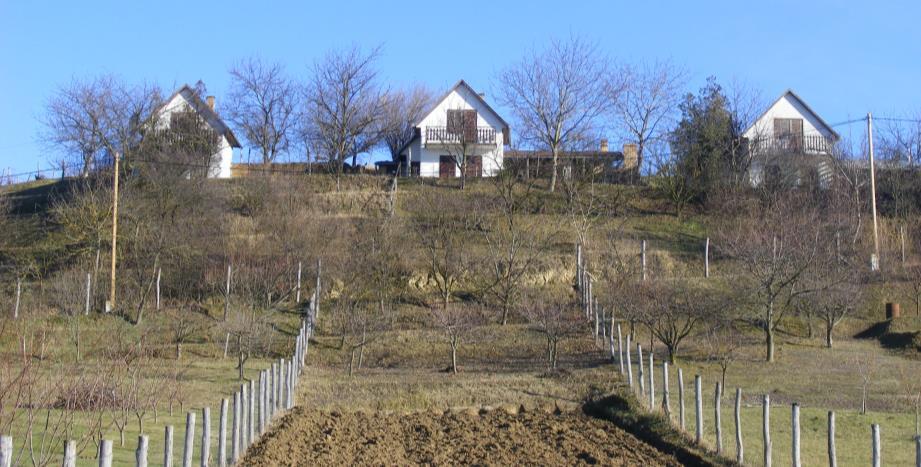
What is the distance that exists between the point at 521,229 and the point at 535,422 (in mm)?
26618

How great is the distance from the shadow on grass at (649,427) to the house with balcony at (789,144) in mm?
33207

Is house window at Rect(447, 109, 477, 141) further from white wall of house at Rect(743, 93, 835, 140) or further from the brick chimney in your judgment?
white wall of house at Rect(743, 93, 835, 140)

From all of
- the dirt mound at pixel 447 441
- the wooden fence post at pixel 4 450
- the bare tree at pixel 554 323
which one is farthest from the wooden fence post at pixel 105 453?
the bare tree at pixel 554 323

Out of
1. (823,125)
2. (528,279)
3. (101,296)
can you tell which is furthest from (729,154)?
(101,296)

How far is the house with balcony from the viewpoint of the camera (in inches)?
2147

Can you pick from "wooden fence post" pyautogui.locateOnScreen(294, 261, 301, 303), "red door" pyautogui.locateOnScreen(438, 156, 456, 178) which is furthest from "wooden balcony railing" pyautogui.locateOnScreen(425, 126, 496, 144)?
"wooden fence post" pyautogui.locateOnScreen(294, 261, 301, 303)

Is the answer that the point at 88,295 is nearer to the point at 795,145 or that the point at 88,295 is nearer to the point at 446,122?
the point at 446,122

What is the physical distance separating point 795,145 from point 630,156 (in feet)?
33.8

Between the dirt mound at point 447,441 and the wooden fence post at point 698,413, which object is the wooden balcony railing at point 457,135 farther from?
the wooden fence post at point 698,413

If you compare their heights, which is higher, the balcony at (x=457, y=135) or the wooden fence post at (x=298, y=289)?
the balcony at (x=457, y=135)

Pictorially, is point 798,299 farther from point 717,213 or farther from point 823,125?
point 823,125

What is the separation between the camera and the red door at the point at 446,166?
61188 millimetres

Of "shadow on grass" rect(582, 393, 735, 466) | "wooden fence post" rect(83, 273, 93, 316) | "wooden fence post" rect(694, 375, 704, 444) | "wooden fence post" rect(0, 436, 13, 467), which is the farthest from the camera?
"wooden fence post" rect(83, 273, 93, 316)

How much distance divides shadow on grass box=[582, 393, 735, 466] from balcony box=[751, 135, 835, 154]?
36.1m
